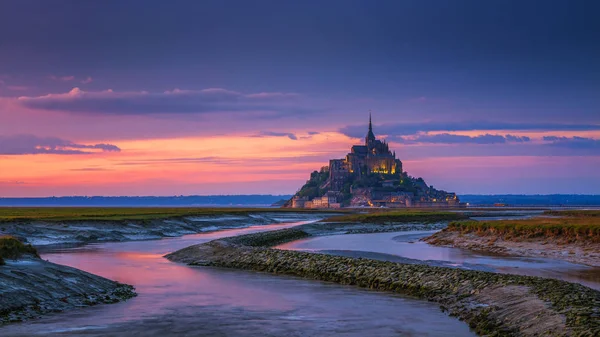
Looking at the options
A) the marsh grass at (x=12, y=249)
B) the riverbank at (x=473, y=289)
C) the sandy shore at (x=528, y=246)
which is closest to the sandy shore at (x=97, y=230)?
the riverbank at (x=473, y=289)

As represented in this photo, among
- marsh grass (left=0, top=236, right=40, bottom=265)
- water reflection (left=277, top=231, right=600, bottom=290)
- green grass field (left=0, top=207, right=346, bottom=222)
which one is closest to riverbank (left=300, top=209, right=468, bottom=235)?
green grass field (left=0, top=207, right=346, bottom=222)

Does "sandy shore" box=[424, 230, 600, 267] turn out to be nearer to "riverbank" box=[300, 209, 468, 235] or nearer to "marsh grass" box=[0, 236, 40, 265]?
"riverbank" box=[300, 209, 468, 235]

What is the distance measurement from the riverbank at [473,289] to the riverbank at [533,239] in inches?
502

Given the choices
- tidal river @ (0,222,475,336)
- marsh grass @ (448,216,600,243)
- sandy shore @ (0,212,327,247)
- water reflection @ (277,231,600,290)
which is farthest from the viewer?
sandy shore @ (0,212,327,247)

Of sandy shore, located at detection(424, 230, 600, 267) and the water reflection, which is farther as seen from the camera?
sandy shore, located at detection(424, 230, 600, 267)

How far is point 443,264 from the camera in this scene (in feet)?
112

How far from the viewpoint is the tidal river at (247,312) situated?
734 inches

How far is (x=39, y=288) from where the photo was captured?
878 inches

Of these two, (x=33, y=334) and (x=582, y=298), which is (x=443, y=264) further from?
(x=33, y=334)

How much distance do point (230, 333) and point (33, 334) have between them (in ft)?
17.4

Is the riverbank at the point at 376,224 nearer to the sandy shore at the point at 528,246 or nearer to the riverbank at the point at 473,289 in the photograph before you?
the sandy shore at the point at 528,246

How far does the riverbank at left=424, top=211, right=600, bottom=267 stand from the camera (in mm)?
38188

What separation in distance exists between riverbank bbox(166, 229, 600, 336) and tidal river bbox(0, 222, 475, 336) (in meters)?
0.86

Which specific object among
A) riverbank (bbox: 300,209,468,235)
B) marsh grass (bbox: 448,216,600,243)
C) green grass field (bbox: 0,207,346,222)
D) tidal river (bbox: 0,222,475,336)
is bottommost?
tidal river (bbox: 0,222,475,336)
